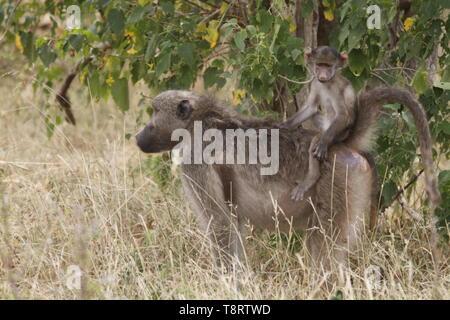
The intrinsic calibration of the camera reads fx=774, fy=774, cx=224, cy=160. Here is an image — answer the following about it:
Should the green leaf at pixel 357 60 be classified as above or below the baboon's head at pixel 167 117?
above

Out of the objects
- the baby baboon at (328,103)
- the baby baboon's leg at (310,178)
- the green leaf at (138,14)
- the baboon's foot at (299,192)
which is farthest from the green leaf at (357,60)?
A: the green leaf at (138,14)

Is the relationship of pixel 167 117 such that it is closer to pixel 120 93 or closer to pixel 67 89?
pixel 120 93

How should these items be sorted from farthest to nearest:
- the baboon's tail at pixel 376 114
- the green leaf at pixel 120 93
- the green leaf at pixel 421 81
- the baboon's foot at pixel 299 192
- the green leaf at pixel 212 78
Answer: the green leaf at pixel 120 93 < the green leaf at pixel 212 78 < the baboon's foot at pixel 299 192 < the green leaf at pixel 421 81 < the baboon's tail at pixel 376 114

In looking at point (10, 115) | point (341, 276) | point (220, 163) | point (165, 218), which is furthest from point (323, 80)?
point (10, 115)

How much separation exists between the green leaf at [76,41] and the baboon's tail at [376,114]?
1.58 metres

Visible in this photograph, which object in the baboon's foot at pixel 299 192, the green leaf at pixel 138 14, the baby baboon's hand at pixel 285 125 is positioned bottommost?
the baboon's foot at pixel 299 192

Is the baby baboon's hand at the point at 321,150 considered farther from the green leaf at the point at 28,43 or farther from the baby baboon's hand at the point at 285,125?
the green leaf at the point at 28,43

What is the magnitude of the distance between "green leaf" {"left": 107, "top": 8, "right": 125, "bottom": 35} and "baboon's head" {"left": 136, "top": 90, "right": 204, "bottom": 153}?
60 cm

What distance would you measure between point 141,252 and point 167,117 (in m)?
0.79

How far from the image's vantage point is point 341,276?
3332 mm

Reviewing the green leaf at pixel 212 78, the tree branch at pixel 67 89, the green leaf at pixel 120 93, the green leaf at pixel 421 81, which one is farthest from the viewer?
the tree branch at pixel 67 89

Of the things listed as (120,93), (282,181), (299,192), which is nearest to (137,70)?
(120,93)

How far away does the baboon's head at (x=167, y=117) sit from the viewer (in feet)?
12.7

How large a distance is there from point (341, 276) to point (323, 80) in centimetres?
91
